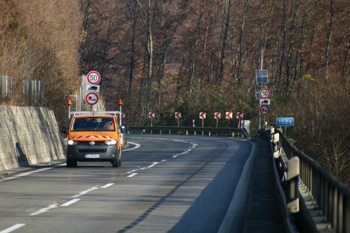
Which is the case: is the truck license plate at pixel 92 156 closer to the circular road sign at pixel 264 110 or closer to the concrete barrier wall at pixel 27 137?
the concrete barrier wall at pixel 27 137

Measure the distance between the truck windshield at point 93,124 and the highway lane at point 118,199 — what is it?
74.5 inches

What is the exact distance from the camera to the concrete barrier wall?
20453 millimetres

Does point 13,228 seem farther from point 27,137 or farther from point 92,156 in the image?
point 27,137

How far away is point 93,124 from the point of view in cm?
2316

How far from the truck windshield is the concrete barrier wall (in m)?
1.59

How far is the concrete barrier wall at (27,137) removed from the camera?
67.1 ft

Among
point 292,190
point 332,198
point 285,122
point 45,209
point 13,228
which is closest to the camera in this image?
point 332,198

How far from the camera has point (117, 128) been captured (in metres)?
23.1

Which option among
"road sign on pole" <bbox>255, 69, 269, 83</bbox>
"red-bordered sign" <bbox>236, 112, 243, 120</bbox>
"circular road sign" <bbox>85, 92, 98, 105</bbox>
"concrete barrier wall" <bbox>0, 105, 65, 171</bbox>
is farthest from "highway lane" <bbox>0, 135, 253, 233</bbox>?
"red-bordered sign" <bbox>236, 112, 243, 120</bbox>

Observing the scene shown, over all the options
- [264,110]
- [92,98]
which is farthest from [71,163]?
[264,110]

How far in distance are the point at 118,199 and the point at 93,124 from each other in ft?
33.3

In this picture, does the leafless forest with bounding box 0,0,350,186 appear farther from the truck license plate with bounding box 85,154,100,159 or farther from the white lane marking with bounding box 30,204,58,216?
the white lane marking with bounding box 30,204,58,216

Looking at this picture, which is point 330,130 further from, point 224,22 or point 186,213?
point 224,22

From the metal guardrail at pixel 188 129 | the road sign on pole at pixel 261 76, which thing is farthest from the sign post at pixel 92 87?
the metal guardrail at pixel 188 129
